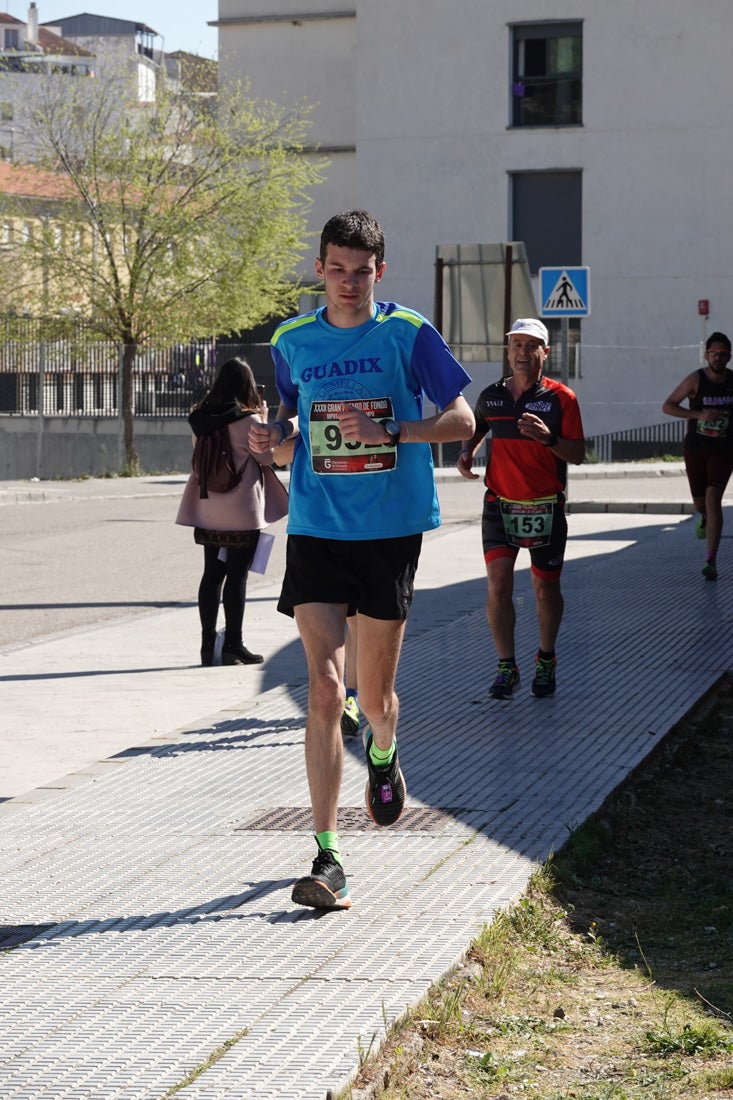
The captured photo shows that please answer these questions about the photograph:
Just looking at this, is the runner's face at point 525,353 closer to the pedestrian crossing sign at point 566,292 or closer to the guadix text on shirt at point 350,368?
the guadix text on shirt at point 350,368

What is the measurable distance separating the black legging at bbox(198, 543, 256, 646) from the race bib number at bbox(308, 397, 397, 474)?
5201 millimetres

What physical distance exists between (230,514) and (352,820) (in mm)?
4256

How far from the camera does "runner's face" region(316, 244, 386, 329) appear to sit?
5.00 m

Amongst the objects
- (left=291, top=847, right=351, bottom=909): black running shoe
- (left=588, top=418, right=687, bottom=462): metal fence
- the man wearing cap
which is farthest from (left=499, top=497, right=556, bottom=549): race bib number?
(left=588, top=418, right=687, bottom=462): metal fence

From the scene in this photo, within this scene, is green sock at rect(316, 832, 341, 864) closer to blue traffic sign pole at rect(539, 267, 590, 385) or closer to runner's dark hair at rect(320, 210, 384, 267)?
runner's dark hair at rect(320, 210, 384, 267)

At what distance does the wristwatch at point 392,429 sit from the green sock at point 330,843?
1134 mm

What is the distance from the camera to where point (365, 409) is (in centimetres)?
499

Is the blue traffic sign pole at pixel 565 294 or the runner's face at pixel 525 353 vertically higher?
the blue traffic sign pole at pixel 565 294

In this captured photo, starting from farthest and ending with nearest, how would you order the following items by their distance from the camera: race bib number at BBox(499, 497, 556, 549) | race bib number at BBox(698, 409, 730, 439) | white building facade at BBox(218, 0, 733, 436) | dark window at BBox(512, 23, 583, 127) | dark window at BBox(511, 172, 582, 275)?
dark window at BBox(511, 172, 582, 275), dark window at BBox(512, 23, 583, 127), white building facade at BBox(218, 0, 733, 436), race bib number at BBox(698, 409, 730, 439), race bib number at BBox(499, 497, 556, 549)

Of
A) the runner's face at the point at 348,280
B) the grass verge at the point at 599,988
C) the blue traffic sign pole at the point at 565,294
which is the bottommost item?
the grass verge at the point at 599,988

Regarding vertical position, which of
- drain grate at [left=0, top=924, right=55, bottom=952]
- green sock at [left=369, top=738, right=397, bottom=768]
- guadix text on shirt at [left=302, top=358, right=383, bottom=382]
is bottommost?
drain grate at [left=0, top=924, right=55, bottom=952]

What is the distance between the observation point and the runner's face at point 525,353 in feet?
27.0

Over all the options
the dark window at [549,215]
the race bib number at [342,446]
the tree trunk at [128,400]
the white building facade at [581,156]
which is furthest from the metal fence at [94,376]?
the race bib number at [342,446]

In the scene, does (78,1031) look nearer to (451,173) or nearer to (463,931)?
(463,931)
